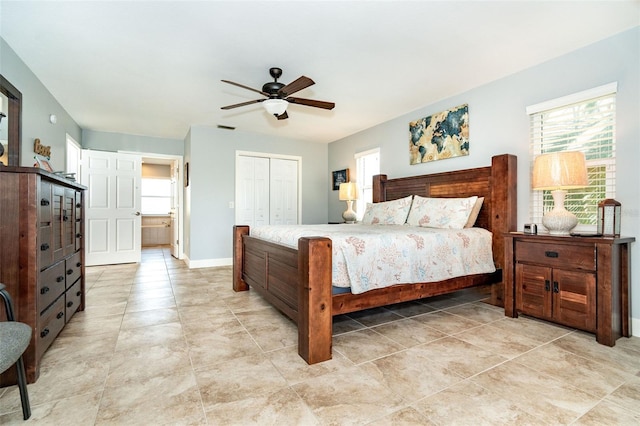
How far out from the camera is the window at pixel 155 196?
8680mm

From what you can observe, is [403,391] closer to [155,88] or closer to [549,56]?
[549,56]

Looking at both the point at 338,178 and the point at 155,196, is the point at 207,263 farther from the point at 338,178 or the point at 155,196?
the point at 155,196

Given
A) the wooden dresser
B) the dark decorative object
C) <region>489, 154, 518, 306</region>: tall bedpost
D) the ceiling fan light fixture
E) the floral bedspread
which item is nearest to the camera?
the wooden dresser

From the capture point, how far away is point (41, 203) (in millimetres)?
1892

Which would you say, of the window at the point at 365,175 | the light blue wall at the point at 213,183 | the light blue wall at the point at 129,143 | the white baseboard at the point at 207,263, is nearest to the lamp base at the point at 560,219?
the window at the point at 365,175

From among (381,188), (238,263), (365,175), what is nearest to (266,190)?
(365,175)

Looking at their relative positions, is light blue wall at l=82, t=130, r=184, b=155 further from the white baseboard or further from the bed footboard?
the bed footboard

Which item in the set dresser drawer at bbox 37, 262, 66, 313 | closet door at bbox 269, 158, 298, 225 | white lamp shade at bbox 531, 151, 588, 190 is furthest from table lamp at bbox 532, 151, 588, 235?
closet door at bbox 269, 158, 298, 225

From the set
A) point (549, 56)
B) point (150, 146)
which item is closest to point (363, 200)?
point (549, 56)

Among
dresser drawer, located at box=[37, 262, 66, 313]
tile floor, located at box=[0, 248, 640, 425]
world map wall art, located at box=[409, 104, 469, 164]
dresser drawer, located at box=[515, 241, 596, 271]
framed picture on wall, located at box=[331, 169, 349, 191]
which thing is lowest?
tile floor, located at box=[0, 248, 640, 425]

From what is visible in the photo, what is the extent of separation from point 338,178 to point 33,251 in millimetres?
4993

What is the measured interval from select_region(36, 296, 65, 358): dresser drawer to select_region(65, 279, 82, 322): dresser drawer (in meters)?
0.12

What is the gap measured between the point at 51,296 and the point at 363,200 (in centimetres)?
449

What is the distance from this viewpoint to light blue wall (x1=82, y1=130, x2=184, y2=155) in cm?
560
